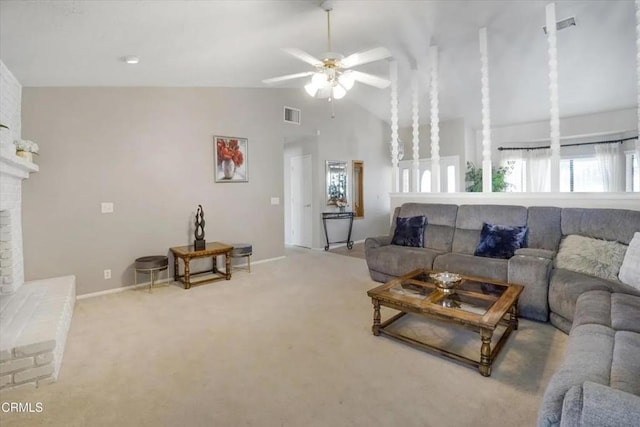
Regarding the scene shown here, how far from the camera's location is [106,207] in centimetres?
397

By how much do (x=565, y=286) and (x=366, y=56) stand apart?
2545 mm

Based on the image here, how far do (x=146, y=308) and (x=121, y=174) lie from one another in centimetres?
174

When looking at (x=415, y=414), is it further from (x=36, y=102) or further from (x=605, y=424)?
(x=36, y=102)

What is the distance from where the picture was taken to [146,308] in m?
3.45

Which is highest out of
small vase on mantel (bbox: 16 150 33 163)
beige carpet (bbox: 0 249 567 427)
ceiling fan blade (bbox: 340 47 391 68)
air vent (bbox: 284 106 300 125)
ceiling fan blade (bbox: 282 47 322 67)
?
air vent (bbox: 284 106 300 125)

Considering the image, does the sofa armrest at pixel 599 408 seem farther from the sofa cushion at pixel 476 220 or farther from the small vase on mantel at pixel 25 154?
the small vase on mantel at pixel 25 154

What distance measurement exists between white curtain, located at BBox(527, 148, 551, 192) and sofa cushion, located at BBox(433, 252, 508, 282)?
14.1 feet

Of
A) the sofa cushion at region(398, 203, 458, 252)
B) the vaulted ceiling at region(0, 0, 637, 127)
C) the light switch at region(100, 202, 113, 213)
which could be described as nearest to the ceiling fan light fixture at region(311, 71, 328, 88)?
the vaulted ceiling at region(0, 0, 637, 127)

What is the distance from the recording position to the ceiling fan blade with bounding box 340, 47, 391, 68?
2.81 m

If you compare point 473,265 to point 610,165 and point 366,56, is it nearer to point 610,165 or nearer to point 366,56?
point 366,56

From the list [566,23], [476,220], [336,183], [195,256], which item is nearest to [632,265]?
[476,220]

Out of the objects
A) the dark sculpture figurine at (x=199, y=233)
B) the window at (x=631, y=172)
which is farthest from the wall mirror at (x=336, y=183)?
the window at (x=631, y=172)

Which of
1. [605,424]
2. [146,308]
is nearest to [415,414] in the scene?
[605,424]

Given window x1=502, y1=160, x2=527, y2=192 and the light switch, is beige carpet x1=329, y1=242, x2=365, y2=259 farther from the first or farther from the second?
the light switch
